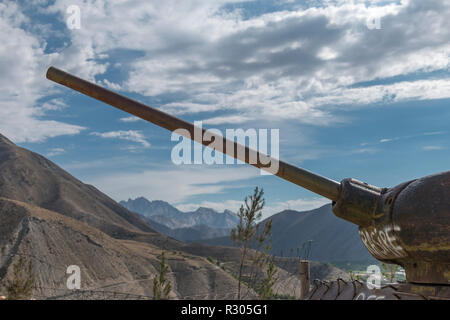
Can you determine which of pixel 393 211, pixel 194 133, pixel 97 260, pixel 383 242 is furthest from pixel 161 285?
pixel 97 260

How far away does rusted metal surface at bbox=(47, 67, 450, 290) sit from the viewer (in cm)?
356

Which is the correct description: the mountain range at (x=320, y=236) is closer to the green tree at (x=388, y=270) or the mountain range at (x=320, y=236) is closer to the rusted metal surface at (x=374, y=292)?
the green tree at (x=388, y=270)

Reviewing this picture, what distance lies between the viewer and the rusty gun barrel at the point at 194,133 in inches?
182

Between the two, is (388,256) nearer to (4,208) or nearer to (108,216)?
(4,208)

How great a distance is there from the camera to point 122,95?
5484 millimetres

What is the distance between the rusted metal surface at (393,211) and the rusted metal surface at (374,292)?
22mm

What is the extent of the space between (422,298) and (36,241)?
64.0 metres

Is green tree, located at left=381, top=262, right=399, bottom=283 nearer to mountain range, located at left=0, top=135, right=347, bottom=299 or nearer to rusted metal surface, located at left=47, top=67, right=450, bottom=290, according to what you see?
rusted metal surface, located at left=47, top=67, right=450, bottom=290

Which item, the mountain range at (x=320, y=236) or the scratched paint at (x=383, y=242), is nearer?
the scratched paint at (x=383, y=242)

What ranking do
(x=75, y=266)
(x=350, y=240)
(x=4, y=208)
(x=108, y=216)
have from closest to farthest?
(x=75, y=266) → (x=4, y=208) → (x=108, y=216) → (x=350, y=240)

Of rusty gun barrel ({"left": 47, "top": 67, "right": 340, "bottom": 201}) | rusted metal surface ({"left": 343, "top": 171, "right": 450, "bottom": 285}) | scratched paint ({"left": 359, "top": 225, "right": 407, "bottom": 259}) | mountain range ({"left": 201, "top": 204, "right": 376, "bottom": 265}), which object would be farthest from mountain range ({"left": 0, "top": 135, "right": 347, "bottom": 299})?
mountain range ({"left": 201, "top": 204, "right": 376, "bottom": 265})

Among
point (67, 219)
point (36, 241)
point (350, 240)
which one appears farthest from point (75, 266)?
point (350, 240)

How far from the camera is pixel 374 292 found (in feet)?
11.5

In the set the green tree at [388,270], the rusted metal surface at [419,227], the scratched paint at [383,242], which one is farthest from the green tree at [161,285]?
the rusted metal surface at [419,227]
